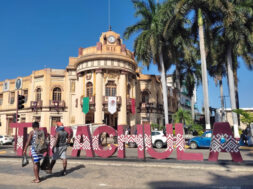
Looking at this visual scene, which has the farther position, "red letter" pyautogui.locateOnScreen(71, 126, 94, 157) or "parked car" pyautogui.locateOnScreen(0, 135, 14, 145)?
"parked car" pyautogui.locateOnScreen(0, 135, 14, 145)

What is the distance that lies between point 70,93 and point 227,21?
20.5 m

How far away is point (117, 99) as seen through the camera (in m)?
26.4

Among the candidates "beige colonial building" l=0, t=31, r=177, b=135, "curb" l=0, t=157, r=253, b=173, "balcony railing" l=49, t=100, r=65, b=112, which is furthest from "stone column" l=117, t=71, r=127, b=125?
"curb" l=0, t=157, r=253, b=173

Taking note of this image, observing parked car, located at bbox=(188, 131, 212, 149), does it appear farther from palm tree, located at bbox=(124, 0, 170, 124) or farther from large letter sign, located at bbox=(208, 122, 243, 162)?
large letter sign, located at bbox=(208, 122, 243, 162)

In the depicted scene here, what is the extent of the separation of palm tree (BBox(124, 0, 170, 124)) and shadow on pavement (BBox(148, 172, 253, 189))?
16013 mm

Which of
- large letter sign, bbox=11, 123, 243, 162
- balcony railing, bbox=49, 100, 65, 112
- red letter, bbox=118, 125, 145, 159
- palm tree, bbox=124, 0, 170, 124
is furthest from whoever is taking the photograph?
balcony railing, bbox=49, 100, 65, 112

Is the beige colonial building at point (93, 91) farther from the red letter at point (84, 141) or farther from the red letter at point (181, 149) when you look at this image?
the red letter at point (181, 149)

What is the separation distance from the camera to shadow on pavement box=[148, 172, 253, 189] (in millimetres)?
5515

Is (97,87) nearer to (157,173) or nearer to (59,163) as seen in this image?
(59,163)

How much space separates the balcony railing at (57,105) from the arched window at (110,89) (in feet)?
22.8

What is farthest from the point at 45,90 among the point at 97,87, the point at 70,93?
the point at 97,87

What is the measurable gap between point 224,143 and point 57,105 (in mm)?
24719

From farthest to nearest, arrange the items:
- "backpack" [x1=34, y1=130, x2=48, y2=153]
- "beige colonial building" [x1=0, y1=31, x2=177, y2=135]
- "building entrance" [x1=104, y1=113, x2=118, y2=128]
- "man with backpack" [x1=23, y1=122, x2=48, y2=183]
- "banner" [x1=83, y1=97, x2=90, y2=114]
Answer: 1. "building entrance" [x1=104, y1=113, x2=118, y2=128]
2. "beige colonial building" [x1=0, y1=31, x2=177, y2=135]
3. "banner" [x1=83, y1=97, x2=90, y2=114]
4. "backpack" [x1=34, y1=130, x2=48, y2=153]
5. "man with backpack" [x1=23, y1=122, x2=48, y2=183]

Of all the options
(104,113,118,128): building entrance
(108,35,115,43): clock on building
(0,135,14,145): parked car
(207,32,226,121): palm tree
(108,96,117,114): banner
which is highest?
(108,35,115,43): clock on building
